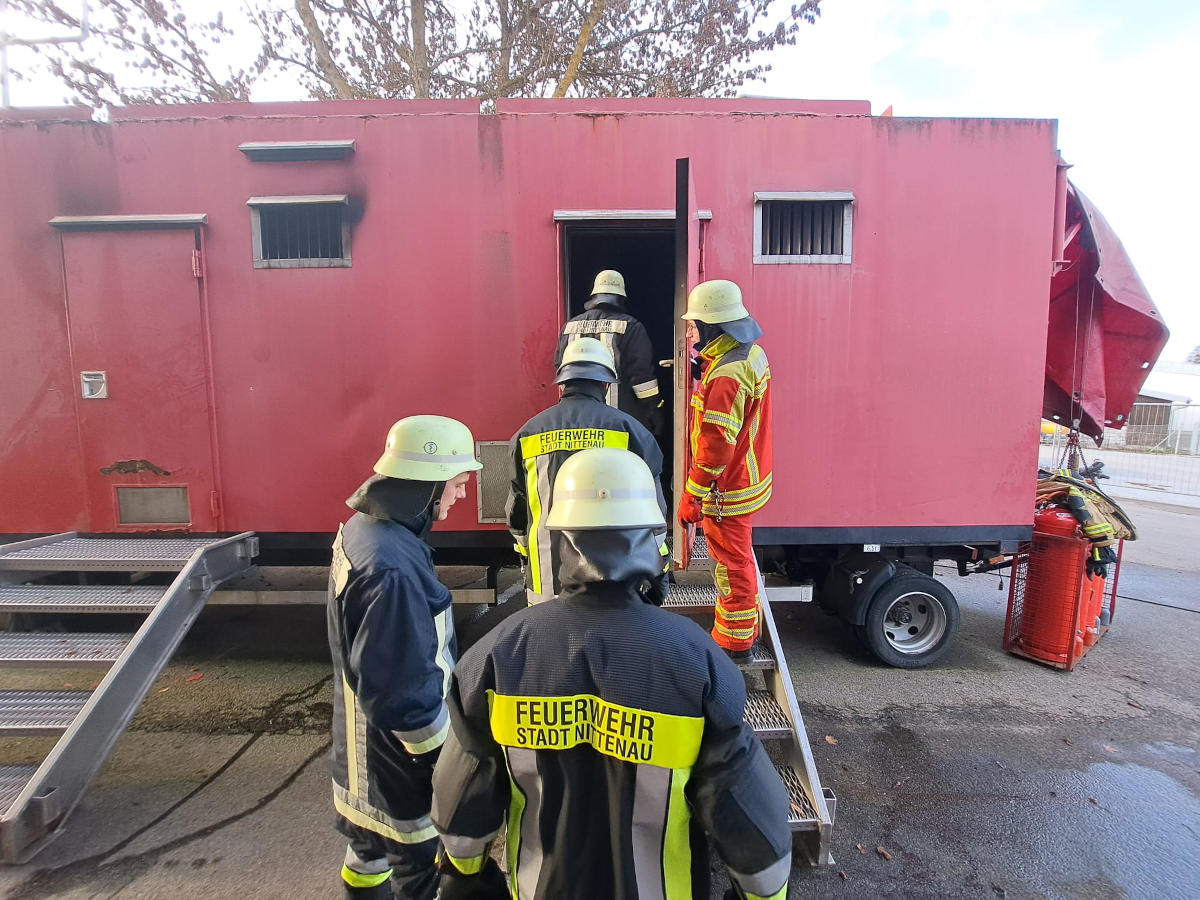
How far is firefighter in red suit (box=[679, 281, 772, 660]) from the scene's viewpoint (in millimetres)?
3007

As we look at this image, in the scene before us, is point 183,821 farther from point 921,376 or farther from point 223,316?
point 921,376

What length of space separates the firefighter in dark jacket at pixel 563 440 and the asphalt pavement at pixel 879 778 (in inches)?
62.1

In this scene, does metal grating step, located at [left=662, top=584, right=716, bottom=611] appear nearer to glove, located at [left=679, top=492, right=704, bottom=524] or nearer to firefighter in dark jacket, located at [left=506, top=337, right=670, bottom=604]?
glove, located at [left=679, top=492, right=704, bottom=524]

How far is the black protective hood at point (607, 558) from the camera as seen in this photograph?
126 cm

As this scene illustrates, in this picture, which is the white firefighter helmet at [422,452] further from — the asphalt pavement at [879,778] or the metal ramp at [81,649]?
the metal ramp at [81,649]

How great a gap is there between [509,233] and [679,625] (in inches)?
128

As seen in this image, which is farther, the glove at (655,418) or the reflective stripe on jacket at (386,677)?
the glove at (655,418)

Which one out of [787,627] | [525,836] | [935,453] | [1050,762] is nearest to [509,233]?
[935,453]

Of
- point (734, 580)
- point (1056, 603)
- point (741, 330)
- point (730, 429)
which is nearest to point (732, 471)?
point (730, 429)

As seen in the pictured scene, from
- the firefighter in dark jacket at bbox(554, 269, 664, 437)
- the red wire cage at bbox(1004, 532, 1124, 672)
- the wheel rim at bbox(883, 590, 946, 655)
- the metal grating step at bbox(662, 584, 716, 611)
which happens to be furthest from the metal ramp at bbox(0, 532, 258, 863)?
the red wire cage at bbox(1004, 532, 1124, 672)

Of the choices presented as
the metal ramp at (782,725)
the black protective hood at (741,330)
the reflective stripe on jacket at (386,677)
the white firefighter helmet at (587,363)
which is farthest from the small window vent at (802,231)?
the reflective stripe on jacket at (386,677)

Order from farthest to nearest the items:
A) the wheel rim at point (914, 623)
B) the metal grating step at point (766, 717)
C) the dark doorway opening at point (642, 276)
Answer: the dark doorway opening at point (642, 276), the wheel rim at point (914, 623), the metal grating step at point (766, 717)

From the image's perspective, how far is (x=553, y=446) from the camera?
2.87 metres

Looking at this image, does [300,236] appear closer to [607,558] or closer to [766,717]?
[607,558]
